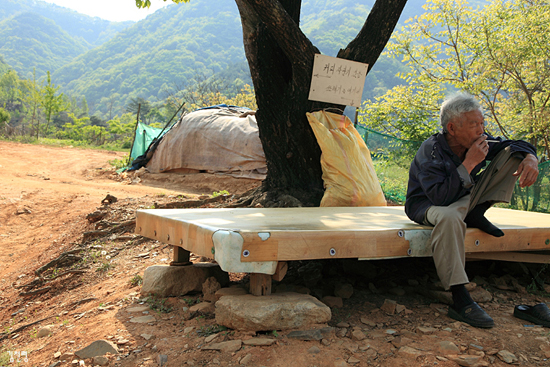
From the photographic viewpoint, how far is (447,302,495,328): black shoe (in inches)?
Result: 82.4

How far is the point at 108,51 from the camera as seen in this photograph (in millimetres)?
112500

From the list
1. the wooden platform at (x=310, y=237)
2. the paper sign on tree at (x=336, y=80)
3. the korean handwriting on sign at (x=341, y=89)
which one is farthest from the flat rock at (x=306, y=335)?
the korean handwriting on sign at (x=341, y=89)

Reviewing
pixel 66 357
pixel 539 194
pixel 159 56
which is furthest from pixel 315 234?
pixel 159 56

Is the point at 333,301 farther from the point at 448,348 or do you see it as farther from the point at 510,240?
the point at 510,240

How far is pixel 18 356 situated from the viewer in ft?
Result: 6.81

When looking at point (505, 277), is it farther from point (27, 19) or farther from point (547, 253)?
point (27, 19)

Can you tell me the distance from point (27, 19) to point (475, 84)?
531 ft

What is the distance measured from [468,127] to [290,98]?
178 cm

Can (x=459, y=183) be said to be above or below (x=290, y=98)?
below

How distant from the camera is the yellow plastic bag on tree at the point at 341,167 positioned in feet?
11.4

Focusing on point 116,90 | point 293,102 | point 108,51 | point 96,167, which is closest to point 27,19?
point 108,51

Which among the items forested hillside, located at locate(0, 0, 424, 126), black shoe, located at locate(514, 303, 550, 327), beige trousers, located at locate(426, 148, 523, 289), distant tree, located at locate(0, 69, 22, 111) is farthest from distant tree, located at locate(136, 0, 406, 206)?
distant tree, located at locate(0, 69, 22, 111)

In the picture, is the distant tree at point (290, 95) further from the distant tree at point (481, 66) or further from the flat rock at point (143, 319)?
the distant tree at point (481, 66)

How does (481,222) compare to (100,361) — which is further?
(481,222)
